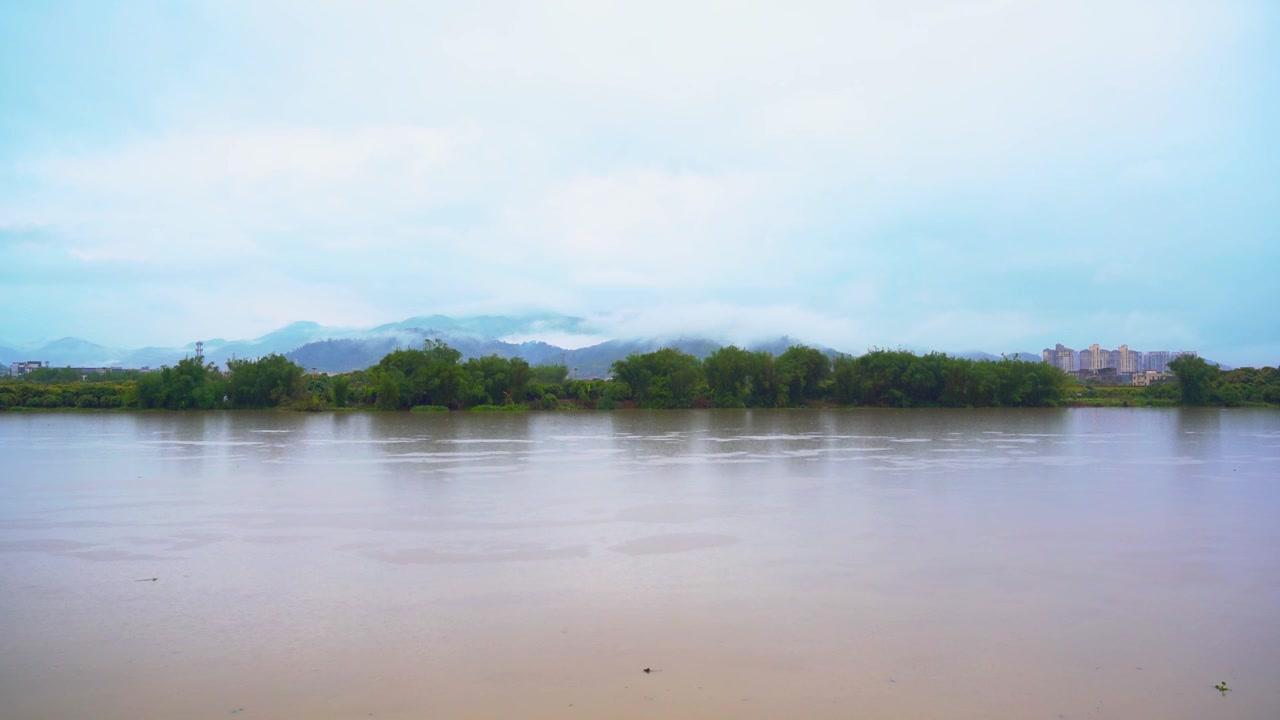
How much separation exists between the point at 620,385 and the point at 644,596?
57294 mm

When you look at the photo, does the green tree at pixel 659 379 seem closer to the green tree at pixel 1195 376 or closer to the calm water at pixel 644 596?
the green tree at pixel 1195 376

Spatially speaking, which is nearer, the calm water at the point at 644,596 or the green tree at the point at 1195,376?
the calm water at the point at 644,596

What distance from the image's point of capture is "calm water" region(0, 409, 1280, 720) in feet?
18.0

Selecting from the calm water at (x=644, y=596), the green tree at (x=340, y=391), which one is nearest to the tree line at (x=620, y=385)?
the green tree at (x=340, y=391)

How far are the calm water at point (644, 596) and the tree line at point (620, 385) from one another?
4446 cm

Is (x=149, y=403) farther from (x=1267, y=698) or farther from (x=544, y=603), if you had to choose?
(x=1267, y=698)

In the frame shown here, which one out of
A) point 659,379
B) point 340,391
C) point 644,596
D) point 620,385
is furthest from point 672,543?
point 340,391

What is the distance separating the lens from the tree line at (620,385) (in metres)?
60.5

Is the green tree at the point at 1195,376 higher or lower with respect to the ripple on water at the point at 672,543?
higher

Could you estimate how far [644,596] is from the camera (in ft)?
25.8

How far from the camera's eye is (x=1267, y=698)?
5.36 meters

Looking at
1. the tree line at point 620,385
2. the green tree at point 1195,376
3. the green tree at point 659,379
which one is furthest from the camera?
the green tree at point 1195,376

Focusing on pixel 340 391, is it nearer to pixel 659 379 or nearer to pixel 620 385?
pixel 620 385

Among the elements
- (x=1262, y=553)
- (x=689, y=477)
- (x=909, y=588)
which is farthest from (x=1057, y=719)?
(x=689, y=477)
